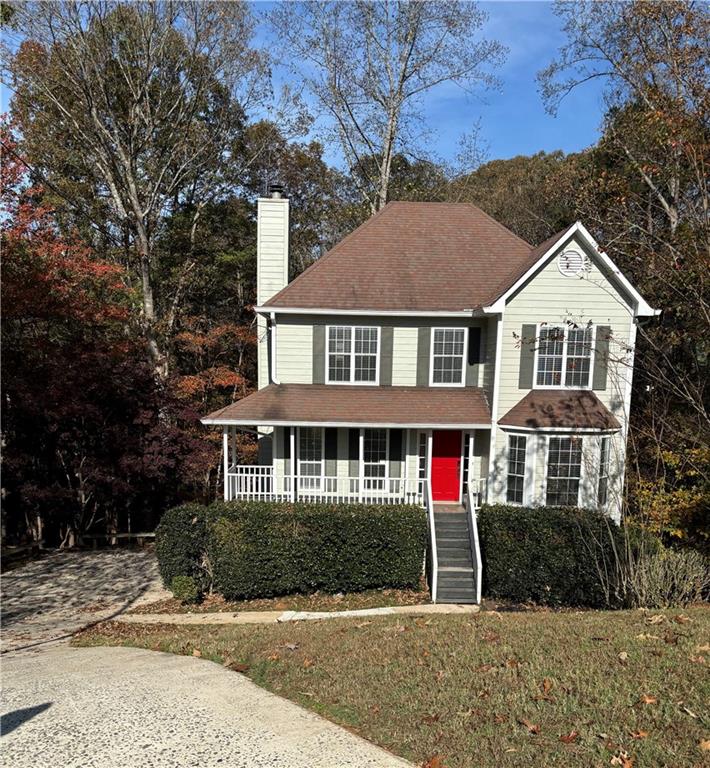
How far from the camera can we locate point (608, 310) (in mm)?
13000

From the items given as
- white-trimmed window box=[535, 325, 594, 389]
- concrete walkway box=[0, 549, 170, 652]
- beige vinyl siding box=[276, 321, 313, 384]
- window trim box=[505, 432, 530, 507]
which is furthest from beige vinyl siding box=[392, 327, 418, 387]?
concrete walkway box=[0, 549, 170, 652]

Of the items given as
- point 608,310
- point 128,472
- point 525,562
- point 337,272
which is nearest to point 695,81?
point 608,310

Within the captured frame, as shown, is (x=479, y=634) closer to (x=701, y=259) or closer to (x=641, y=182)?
(x=701, y=259)

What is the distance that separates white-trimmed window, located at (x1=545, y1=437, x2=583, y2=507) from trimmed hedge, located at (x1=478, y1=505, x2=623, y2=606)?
0.98m

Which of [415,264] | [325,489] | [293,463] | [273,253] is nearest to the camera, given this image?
[293,463]

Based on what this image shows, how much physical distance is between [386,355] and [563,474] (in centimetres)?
557

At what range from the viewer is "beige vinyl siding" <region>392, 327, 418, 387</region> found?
14.3 meters

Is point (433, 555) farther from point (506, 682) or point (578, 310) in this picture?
point (578, 310)

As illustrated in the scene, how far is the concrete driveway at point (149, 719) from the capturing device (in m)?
4.71

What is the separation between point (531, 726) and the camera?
4879mm

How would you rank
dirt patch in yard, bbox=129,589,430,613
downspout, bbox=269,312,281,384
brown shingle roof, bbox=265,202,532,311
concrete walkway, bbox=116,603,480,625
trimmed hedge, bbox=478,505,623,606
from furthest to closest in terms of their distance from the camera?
downspout, bbox=269,312,281,384 < brown shingle roof, bbox=265,202,532,311 < dirt patch in yard, bbox=129,589,430,613 < trimmed hedge, bbox=478,505,623,606 < concrete walkway, bbox=116,603,480,625

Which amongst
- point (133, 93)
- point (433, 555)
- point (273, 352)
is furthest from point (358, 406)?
point (133, 93)

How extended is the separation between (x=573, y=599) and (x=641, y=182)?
17.0 metres

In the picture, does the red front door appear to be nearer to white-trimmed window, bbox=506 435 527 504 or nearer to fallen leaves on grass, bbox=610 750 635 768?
white-trimmed window, bbox=506 435 527 504
